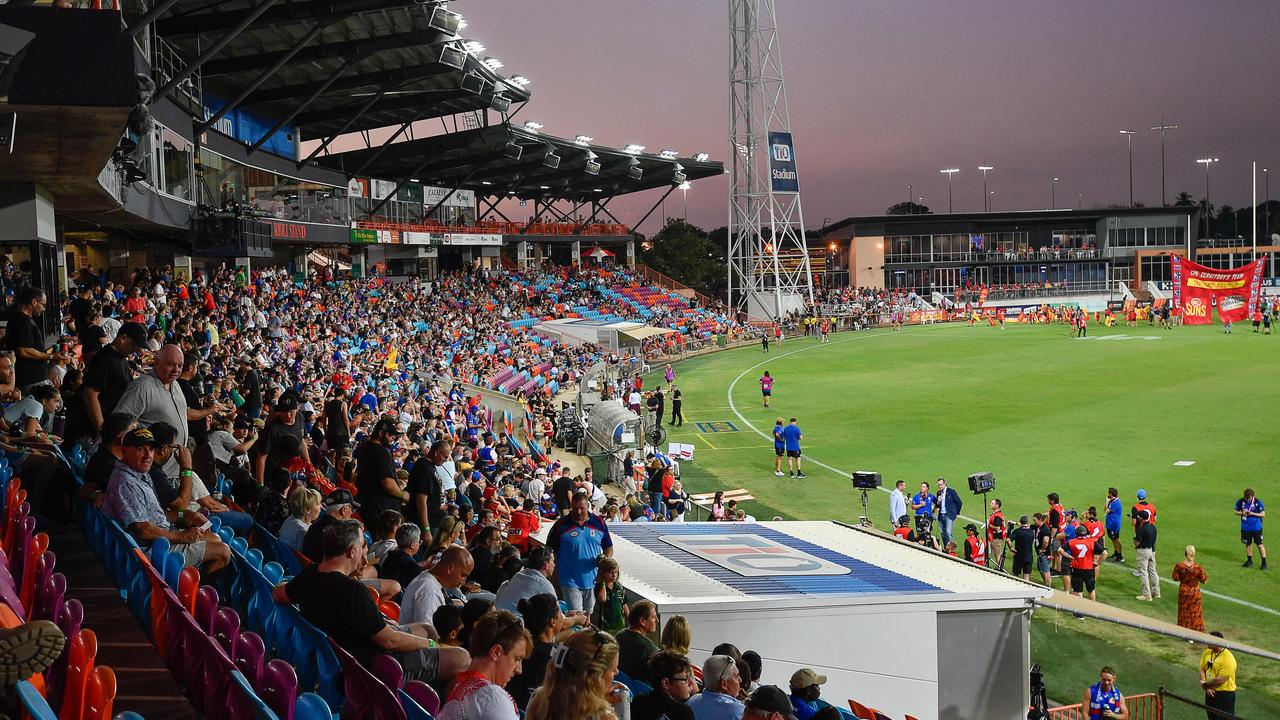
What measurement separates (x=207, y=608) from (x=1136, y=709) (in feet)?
34.6

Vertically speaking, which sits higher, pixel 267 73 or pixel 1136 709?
pixel 267 73

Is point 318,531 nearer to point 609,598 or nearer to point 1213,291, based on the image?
point 609,598

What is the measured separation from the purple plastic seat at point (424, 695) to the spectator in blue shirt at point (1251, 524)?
52.1ft

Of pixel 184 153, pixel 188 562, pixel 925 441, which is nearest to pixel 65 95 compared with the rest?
pixel 188 562

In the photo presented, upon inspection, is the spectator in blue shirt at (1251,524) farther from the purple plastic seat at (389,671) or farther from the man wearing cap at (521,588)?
the purple plastic seat at (389,671)

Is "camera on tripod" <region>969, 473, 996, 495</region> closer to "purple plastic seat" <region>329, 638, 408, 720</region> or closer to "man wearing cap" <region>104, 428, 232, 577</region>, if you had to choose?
"man wearing cap" <region>104, 428, 232, 577</region>

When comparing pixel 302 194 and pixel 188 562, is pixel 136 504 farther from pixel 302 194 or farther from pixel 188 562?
pixel 302 194

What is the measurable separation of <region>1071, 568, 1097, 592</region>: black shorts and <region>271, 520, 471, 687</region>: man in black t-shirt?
13.1 m

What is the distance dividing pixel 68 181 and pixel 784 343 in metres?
50.3

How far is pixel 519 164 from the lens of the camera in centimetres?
6222

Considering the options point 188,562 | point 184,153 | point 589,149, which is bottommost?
point 188,562

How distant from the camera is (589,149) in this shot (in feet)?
206

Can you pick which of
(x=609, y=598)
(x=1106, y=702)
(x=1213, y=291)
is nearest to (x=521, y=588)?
(x=609, y=598)

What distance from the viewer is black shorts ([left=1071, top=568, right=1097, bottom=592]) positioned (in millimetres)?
15648
